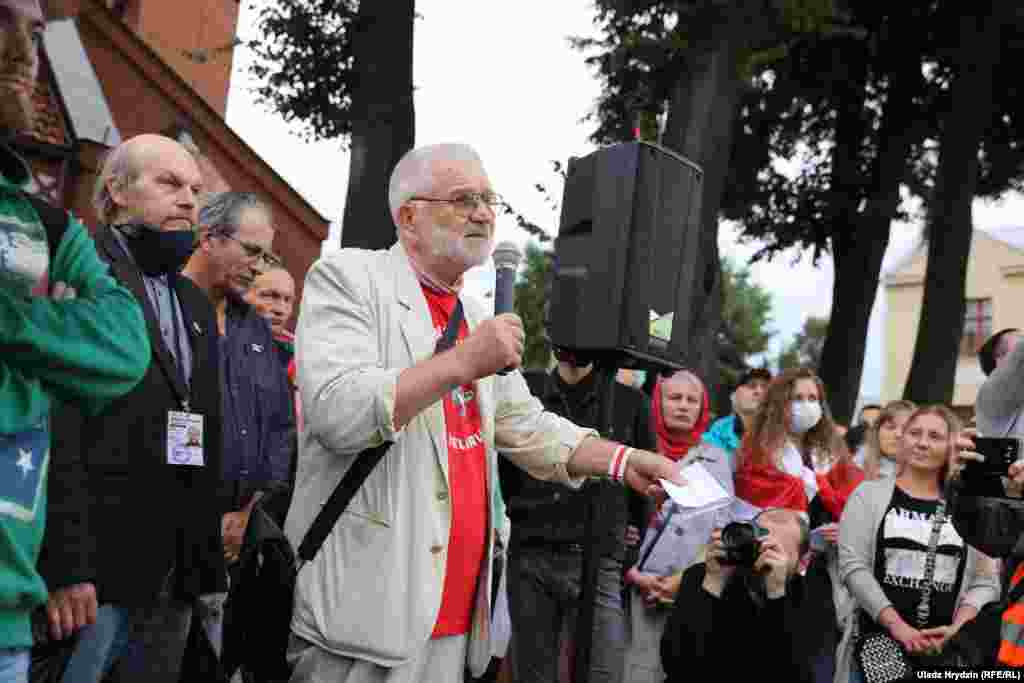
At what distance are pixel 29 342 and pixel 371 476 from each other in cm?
96

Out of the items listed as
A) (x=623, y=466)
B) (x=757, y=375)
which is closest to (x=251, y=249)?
(x=623, y=466)

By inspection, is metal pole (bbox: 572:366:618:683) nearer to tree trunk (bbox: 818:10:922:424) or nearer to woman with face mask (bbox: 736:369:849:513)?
woman with face mask (bbox: 736:369:849:513)

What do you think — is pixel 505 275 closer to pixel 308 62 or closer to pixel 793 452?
pixel 793 452

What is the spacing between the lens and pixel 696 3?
1155cm

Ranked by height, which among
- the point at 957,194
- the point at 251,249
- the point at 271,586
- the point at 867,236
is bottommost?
the point at 271,586

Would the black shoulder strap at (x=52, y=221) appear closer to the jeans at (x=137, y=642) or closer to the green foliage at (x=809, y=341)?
the jeans at (x=137, y=642)

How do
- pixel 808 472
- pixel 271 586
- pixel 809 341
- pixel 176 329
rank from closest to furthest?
pixel 271 586 < pixel 176 329 < pixel 808 472 < pixel 809 341

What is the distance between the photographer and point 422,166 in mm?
3156

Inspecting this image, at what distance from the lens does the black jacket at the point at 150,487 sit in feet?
9.95

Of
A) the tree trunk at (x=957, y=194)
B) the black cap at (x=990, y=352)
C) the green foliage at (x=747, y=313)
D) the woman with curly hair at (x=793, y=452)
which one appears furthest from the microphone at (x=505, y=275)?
the green foliage at (x=747, y=313)

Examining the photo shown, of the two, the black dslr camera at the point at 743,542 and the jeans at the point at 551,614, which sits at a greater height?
the black dslr camera at the point at 743,542

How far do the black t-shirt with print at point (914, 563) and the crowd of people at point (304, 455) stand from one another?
0.13 meters

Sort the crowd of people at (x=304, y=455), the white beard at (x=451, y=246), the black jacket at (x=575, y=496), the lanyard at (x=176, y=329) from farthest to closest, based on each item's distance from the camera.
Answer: the black jacket at (x=575, y=496) < the lanyard at (x=176, y=329) < the white beard at (x=451, y=246) < the crowd of people at (x=304, y=455)

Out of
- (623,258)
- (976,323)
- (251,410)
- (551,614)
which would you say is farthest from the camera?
(976,323)
